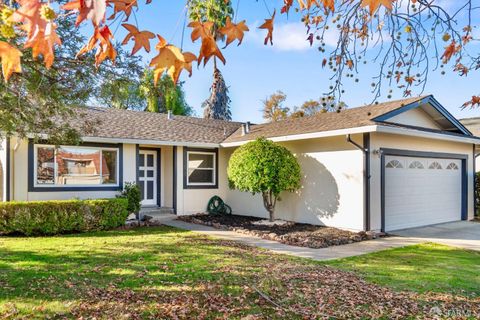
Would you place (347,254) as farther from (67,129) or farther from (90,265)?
(67,129)

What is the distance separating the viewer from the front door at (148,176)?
14.1 meters

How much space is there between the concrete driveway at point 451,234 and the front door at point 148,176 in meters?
8.68

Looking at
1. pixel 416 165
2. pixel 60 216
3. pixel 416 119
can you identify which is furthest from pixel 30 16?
pixel 416 119

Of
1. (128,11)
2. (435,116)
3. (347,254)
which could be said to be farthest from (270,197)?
(128,11)

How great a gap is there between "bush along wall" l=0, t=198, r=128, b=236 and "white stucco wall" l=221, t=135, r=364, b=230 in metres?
5.54

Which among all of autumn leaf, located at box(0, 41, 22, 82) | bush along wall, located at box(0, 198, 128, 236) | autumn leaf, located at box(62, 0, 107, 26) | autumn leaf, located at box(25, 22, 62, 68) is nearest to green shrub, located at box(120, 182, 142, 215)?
bush along wall, located at box(0, 198, 128, 236)

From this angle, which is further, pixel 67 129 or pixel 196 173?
pixel 196 173

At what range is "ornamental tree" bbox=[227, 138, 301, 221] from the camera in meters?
11.2

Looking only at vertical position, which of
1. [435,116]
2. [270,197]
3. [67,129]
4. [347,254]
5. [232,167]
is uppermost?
[435,116]

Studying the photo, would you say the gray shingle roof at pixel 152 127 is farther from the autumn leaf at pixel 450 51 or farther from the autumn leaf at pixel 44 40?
the autumn leaf at pixel 44 40

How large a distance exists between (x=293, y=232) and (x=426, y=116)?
654 cm

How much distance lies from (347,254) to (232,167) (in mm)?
5234

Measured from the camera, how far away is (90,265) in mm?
6508

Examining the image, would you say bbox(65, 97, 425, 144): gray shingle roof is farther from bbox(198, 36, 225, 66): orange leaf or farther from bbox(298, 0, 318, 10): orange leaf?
bbox(198, 36, 225, 66): orange leaf
